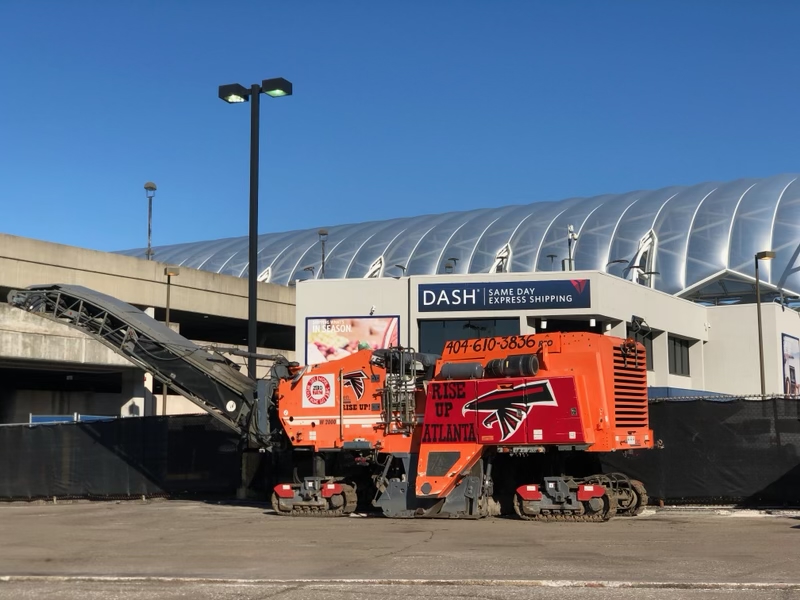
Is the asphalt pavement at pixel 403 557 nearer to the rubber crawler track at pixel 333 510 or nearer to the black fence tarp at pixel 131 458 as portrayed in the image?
Result: the rubber crawler track at pixel 333 510

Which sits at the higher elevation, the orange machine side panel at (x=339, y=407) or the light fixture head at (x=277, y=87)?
the light fixture head at (x=277, y=87)

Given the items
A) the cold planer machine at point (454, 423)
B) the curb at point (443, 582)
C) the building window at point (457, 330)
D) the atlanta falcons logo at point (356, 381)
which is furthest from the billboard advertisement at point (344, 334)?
the curb at point (443, 582)

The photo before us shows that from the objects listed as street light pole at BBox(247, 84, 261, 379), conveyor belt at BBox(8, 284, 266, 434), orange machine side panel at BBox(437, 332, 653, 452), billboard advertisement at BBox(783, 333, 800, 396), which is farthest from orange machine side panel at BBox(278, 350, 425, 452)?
billboard advertisement at BBox(783, 333, 800, 396)

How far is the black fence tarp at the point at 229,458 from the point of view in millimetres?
18953

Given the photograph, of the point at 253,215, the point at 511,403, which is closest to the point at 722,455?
the point at 511,403

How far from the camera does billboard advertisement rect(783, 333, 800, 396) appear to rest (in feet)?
145

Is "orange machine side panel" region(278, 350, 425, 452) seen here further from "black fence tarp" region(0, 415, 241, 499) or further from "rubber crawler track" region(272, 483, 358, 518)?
"black fence tarp" region(0, 415, 241, 499)

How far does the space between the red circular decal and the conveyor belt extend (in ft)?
4.97

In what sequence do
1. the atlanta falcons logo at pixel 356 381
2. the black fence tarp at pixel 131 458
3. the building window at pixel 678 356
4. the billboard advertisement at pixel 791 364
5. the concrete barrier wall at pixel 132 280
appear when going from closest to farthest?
the atlanta falcons logo at pixel 356 381, the black fence tarp at pixel 131 458, the concrete barrier wall at pixel 132 280, the building window at pixel 678 356, the billboard advertisement at pixel 791 364

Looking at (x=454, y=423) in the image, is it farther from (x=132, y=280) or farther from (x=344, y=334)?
(x=132, y=280)

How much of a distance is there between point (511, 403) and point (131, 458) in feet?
38.1

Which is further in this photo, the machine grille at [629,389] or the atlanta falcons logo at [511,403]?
the machine grille at [629,389]

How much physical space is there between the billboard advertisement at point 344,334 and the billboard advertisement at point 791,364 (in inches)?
754

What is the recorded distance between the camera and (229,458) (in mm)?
24188
